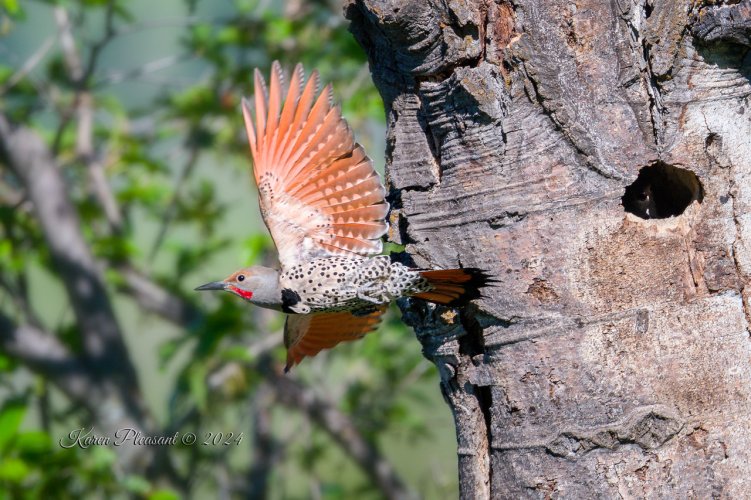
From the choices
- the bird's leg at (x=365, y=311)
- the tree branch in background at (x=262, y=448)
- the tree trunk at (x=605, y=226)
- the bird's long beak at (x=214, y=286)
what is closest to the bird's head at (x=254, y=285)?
the bird's long beak at (x=214, y=286)

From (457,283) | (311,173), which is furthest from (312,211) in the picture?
(457,283)

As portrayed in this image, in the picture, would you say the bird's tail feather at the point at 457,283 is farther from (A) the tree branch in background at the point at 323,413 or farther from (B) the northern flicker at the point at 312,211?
(A) the tree branch in background at the point at 323,413

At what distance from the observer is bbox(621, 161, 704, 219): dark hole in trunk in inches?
92.1

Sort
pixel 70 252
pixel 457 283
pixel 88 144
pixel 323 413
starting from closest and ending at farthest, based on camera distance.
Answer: pixel 457 283
pixel 70 252
pixel 323 413
pixel 88 144

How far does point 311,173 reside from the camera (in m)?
3.18

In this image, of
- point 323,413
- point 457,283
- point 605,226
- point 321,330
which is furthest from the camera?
point 323,413

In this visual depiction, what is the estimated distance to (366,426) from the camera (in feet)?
19.8

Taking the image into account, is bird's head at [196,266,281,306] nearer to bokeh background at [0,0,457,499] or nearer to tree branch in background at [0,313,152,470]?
bokeh background at [0,0,457,499]

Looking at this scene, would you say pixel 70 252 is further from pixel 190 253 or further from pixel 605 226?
pixel 605 226

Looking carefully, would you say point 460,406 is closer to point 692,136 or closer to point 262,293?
point 692,136

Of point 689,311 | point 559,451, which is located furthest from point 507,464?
point 689,311

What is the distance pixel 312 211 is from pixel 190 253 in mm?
2455

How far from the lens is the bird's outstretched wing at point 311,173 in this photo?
3070mm

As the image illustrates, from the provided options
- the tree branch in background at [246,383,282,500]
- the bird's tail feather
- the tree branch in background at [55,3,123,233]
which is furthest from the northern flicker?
the tree branch in background at [55,3,123,233]
